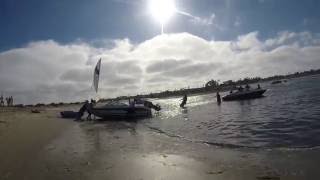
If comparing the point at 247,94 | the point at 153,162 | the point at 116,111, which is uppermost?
the point at 247,94

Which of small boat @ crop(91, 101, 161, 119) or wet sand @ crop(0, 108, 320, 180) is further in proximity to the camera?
small boat @ crop(91, 101, 161, 119)

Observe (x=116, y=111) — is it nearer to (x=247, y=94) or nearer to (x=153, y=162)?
(x=153, y=162)

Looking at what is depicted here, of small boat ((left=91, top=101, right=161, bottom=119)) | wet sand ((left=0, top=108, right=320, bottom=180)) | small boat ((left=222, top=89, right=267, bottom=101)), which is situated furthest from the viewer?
small boat ((left=222, top=89, right=267, bottom=101))

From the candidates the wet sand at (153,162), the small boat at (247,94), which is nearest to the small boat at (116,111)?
the wet sand at (153,162)

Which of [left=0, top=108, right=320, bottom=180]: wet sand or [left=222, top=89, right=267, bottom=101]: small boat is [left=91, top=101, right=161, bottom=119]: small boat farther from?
[left=222, top=89, right=267, bottom=101]: small boat

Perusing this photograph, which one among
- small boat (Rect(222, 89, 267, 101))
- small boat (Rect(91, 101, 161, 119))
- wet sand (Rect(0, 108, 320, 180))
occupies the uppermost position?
small boat (Rect(222, 89, 267, 101))

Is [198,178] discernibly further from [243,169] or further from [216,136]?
[216,136]

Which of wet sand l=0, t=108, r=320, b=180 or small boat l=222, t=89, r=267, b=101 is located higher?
small boat l=222, t=89, r=267, b=101

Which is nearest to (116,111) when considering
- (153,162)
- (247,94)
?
(153,162)

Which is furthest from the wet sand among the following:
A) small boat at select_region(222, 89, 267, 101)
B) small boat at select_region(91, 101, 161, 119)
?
small boat at select_region(222, 89, 267, 101)

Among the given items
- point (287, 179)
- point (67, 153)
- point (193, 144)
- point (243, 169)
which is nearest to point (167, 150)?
point (193, 144)

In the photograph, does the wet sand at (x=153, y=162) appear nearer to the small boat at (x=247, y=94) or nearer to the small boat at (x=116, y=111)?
the small boat at (x=116, y=111)

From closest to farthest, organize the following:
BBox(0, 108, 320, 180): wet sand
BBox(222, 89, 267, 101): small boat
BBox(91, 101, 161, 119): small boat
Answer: BBox(0, 108, 320, 180): wet sand < BBox(91, 101, 161, 119): small boat < BBox(222, 89, 267, 101): small boat

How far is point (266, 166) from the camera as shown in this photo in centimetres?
1195
